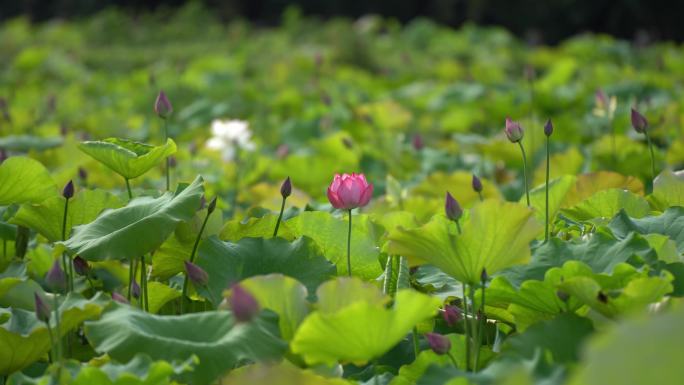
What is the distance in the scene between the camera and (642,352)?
0.54 metres

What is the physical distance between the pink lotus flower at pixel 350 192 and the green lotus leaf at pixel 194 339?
0.27m

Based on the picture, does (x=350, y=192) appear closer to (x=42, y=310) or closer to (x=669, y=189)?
(x=42, y=310)

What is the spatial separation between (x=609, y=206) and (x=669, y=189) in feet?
0.33

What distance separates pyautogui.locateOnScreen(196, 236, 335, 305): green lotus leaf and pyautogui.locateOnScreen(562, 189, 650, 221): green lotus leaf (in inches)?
16.3

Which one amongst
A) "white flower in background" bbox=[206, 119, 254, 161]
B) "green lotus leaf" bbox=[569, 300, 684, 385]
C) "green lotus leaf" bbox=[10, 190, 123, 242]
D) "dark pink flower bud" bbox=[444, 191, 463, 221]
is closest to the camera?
"green lotus leaf" bbox=[569, 300, 684, 385]

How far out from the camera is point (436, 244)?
1.03m

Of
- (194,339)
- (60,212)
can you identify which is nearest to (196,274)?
(194,339)

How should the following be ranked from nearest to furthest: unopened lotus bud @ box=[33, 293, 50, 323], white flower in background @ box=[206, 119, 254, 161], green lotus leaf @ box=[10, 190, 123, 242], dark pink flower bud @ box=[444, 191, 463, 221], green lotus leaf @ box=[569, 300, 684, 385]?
1. green lotus leaf @ box=[569, 300, 684, 385]
2. unopened lotus bud @ box=[33, 293, 50, 323]
3. dark pink flower bud @ box=[444, 191, 463, 221]
4. green lotus leaf @ box=[10, 190, 123, 242]
5. white flower in background @ box=[206, 119, 254, 161]

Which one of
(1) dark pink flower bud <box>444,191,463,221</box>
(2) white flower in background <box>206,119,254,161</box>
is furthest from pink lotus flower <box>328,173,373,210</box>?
(2) white flower in background <box>206,119,254,161</box>

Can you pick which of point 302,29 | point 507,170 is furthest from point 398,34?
point 507,170

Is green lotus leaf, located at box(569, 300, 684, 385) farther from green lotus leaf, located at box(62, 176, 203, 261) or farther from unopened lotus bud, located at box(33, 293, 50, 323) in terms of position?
green lotus leaf, located at box(62, 176, 203, 261)

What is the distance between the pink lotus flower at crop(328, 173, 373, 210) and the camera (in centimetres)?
121

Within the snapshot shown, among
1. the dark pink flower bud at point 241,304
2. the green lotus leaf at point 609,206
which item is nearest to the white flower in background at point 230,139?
the green lotus leaf at point 609,206

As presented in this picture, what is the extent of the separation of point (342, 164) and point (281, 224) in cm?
121
